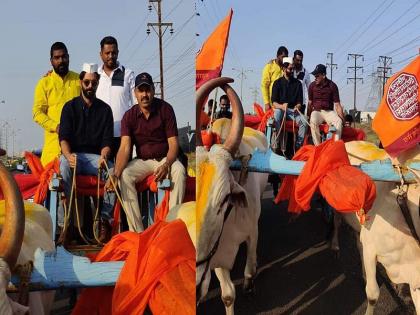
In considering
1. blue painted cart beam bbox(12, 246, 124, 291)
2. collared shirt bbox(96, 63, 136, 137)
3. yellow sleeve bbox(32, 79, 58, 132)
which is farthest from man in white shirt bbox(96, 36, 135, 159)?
blue painted cart beam bbox(12, 246, 124, 291)

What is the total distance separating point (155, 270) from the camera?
1.29m

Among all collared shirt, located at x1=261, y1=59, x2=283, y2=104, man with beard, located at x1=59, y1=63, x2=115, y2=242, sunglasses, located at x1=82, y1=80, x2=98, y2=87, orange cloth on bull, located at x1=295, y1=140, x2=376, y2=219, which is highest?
collared shirt, located at x1=261, y1=59, x2=283, y2=104

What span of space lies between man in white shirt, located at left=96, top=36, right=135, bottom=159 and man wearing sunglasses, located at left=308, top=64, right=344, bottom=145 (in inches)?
29.8

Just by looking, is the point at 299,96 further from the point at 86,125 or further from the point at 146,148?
the point at 86,125

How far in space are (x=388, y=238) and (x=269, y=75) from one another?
0.98 metres

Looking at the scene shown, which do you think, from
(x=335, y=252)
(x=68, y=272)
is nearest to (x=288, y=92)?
(x=335, y=252)

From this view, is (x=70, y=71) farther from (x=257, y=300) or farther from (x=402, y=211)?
(x=402, y=211)

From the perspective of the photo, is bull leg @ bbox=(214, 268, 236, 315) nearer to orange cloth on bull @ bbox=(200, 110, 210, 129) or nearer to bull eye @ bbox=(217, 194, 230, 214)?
bull eye @ bbox=(217, 194, 230, 214)

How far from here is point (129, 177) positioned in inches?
54.8

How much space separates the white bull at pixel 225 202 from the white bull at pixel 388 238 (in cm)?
43

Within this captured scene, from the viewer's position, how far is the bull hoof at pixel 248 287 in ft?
6.29

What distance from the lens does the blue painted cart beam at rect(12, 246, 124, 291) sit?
137cm

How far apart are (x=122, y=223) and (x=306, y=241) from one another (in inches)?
41.4

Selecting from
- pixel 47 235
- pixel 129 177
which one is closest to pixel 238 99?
pixel 129 177
